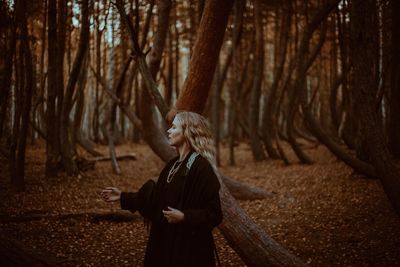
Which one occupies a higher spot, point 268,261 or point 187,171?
point 187,171

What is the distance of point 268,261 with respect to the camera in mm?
3896

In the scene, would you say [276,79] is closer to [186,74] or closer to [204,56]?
[186,74]

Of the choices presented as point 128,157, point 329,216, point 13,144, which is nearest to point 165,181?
point 329,216

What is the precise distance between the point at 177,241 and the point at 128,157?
12.3 m

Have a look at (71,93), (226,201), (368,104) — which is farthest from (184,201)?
(71,93)

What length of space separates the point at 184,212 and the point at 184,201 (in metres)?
0.16

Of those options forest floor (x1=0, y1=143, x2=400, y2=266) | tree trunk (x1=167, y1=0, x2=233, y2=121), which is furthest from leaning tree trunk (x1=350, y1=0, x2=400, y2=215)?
tree trunk (x1=167, y1=0, x2=233, y2=121)

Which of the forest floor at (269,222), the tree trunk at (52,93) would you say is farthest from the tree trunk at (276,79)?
the tree trunk at (52,93)

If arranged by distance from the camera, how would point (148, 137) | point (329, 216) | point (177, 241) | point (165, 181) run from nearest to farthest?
point (177, 241) → point (165, 181) → point (329, 216) → point (148, 137)

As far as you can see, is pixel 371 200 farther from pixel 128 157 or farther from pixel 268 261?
pixel 128 157

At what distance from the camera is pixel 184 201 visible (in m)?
2.85

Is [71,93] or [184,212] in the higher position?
[71,93]

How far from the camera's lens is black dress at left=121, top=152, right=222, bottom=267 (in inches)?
109

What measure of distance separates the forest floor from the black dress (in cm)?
152
